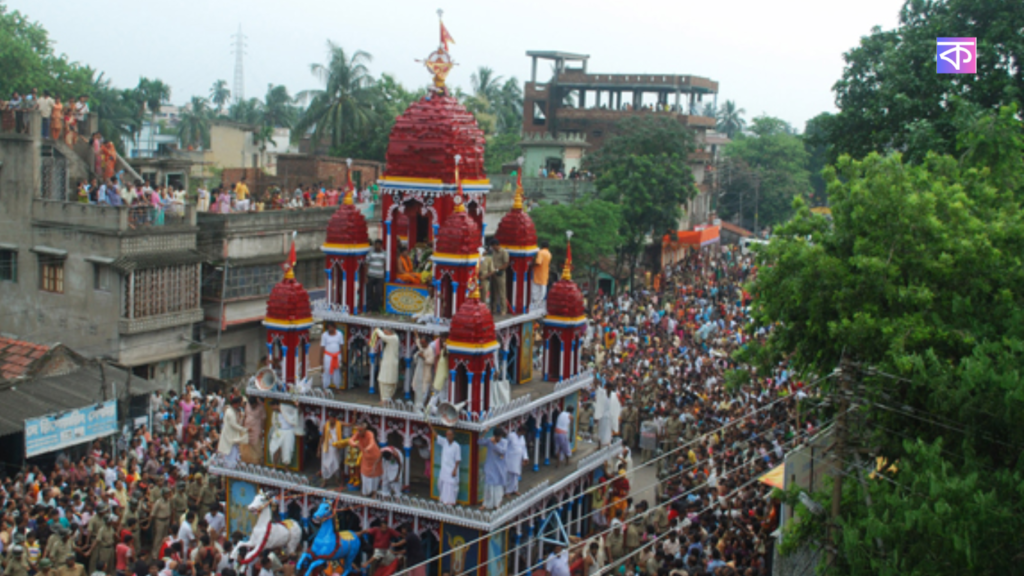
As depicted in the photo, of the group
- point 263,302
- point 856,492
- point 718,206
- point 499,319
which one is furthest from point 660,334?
point 718,206

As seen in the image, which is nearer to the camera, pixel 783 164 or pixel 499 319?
pixel 499 319

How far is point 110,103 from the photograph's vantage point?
63.1 metres

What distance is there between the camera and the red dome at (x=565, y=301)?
21500 millimetres

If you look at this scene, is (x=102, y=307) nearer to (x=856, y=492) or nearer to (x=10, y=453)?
(x=10, y=453)

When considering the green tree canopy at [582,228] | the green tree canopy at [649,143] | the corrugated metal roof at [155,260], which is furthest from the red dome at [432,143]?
the green tree canopy at [649,143]

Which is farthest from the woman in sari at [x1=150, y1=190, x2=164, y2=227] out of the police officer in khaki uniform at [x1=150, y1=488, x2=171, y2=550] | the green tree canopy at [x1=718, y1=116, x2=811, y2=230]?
the green tree canopy at [x1=718, y1=116, x2=811, y2=230]

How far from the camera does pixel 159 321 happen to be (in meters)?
30.4

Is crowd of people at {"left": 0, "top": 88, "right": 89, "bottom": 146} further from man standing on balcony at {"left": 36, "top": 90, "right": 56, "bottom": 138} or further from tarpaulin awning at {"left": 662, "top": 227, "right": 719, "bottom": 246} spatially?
tarpaulin awning at {"left": 662, "top": 227, "right": 719, "bottom": 246}

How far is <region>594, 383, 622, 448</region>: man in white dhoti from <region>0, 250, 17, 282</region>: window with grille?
65.2 feet

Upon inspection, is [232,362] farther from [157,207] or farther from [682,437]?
[682,437]

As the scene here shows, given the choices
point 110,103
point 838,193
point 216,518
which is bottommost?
point 216,518

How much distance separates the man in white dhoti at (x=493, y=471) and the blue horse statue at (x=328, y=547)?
2.38 m

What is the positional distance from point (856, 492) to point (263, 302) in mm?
23933

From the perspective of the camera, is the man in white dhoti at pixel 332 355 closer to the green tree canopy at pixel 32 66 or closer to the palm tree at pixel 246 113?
the green tree canopy at pixel 32 66
